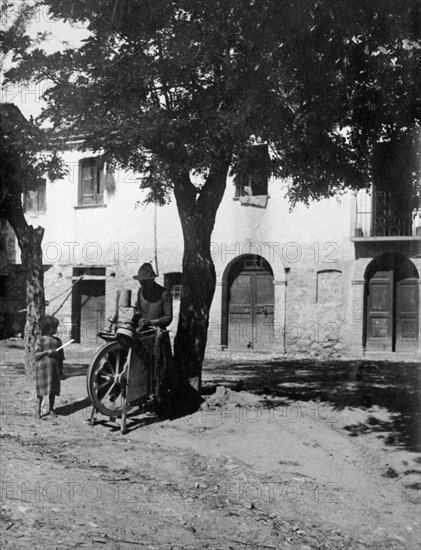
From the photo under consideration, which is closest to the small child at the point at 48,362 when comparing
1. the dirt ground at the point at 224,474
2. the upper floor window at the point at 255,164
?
the dirt ground at the point at 224,474

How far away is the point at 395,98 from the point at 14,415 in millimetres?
5825

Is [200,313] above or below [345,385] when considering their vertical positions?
above

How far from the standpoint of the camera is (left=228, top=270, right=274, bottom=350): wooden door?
1950 centimetres

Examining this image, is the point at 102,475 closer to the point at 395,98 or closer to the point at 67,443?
the point at 67,443

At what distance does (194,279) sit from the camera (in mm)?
9391

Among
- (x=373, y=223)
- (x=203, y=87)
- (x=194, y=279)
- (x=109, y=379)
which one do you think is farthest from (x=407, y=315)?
(x=109, y=379)

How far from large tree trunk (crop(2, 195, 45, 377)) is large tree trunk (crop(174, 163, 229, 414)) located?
2224mm

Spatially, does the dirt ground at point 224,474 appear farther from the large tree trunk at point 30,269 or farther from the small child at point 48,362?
the large tree trunk at point 30,269

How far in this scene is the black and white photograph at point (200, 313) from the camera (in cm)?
591

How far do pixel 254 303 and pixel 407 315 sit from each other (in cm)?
419

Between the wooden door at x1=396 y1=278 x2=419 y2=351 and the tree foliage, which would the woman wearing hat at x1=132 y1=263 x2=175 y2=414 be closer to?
the tree foliage

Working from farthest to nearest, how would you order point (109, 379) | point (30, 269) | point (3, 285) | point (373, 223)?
point (373, 223) < point (3, 285) < point (30, 269) < point (109, 379)

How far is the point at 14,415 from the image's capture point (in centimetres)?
884

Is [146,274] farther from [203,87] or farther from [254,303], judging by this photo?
[254,303]
